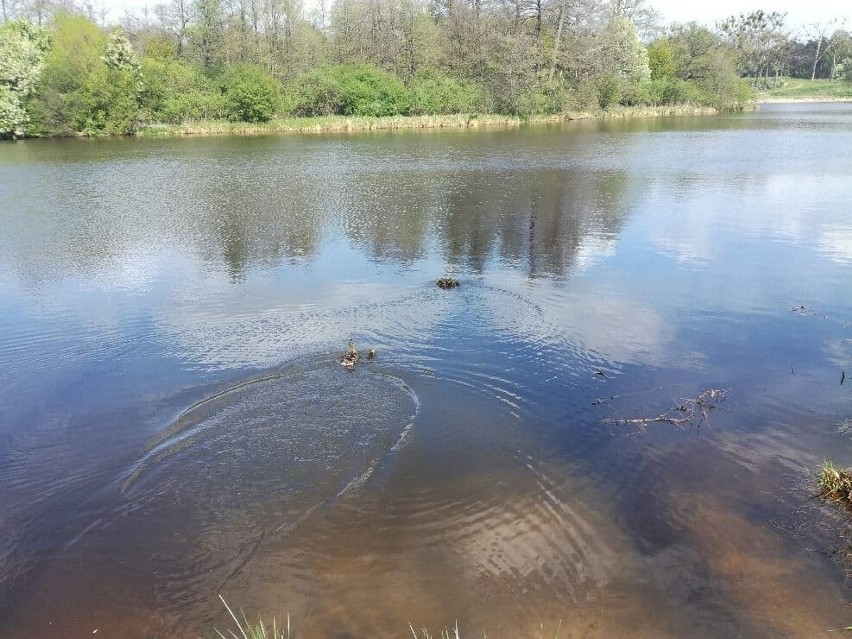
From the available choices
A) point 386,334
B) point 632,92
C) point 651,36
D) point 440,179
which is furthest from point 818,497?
point 651,36

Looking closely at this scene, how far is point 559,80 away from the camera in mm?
61594

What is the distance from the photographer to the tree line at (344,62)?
5072 centimetres

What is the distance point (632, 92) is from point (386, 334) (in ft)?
207

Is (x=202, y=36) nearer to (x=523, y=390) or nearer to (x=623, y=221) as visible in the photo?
(x=623, y=221)

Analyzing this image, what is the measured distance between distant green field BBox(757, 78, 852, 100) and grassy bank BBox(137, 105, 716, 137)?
4787 centimetres

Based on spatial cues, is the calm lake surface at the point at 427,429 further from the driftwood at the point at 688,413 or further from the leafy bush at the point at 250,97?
the leafy bush at the point at 250,97

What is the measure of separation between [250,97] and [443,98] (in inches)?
697

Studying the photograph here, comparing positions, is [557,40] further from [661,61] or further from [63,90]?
[63,90]

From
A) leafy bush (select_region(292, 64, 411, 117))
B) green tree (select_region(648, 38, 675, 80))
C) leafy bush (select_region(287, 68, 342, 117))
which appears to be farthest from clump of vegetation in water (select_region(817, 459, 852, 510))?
green tree (select_region(648, 38, 675, 80))

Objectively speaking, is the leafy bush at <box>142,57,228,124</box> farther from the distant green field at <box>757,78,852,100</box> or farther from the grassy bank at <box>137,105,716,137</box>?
the distant green field at <box>757,78,852,100</box>

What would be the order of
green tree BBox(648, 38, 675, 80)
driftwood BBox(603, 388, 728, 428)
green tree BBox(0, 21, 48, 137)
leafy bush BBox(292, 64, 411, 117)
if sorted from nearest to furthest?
driftwood BBox(603, 388, 728, 428)
green tree BBox(0, 21, 48, 137)
leafy bush BBox(292, 64, 411, 117)
green tree BBox(648, 38, 675, 80)

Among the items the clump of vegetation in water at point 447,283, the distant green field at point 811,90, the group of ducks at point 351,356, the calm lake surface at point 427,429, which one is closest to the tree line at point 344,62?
the distant green field at point 811,90

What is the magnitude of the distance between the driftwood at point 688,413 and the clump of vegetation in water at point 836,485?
5.63 feet

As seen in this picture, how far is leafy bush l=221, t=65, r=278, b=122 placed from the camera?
53250 mm
